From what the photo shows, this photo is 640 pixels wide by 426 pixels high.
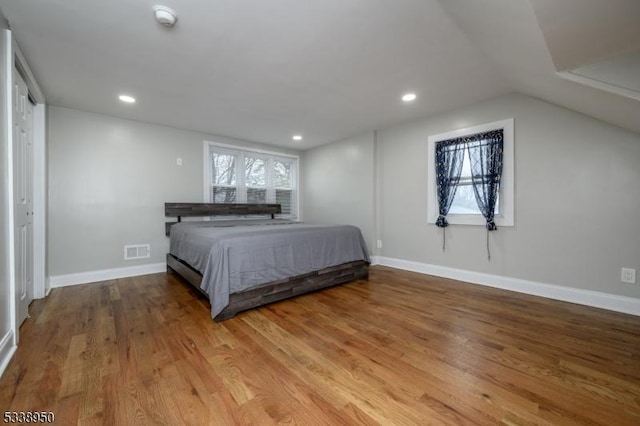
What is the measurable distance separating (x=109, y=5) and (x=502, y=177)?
12.7 ft

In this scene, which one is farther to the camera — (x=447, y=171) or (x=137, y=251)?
(x=137, y=251)

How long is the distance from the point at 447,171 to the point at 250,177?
3.42 metres

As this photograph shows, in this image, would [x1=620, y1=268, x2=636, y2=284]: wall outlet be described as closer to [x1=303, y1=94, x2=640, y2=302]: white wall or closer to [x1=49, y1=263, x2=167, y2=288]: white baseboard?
[x1=303, y1=94, x2=640, y2=302]: white wall

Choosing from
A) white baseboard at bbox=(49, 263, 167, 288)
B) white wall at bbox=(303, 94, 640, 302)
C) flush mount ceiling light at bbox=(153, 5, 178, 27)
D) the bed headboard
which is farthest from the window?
flush mount ceiling light at bbox=(153, 5, 178, 27)

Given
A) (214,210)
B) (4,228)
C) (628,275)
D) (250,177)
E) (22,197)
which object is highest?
(250,177)

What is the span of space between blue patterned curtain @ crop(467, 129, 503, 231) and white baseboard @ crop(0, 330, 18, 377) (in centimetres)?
428

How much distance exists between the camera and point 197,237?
2840mm

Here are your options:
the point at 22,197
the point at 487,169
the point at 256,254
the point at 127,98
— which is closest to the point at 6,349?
the point at 22,197

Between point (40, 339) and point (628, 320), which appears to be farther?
point (628, 320)

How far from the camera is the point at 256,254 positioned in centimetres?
251

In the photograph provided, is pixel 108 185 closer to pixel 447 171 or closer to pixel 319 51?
pixel 319 51

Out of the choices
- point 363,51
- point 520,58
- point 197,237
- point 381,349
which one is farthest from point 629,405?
point 197,237

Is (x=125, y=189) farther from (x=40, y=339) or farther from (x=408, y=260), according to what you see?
(x=408, y=260)

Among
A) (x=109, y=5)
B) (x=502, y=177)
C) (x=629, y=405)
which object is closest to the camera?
(x=629, y=405)
